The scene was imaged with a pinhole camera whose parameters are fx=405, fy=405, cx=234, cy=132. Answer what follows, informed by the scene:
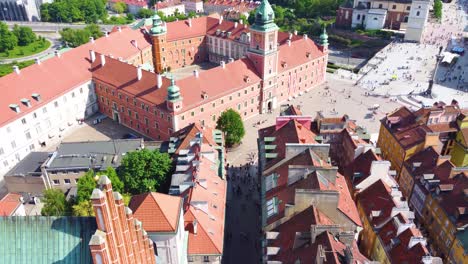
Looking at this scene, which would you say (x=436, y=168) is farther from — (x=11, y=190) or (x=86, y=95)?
(x=86, y=95)

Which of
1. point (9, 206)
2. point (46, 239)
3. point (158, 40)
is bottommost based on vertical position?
point (9, 206)

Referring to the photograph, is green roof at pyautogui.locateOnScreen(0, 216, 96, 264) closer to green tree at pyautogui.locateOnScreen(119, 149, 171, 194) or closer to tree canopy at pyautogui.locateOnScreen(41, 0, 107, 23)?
green tree at pyautogui.locateOnScreen(119, 149, 171, 194)

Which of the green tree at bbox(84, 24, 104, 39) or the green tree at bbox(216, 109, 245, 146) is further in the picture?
the green tree at bbox(84, 24, 104, 39)

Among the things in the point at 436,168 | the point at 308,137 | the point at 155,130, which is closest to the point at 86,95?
the point at 155,130

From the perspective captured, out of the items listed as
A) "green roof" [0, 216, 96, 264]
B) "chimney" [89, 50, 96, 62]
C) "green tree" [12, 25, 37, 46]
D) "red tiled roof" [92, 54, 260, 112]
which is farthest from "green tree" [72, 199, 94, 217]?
"green tree" [12, 25, 37, 46]

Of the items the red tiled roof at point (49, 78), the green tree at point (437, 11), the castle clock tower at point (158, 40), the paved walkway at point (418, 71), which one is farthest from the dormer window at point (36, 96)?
the green tree at point (437, 11)

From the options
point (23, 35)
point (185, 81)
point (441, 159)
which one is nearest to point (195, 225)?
point (441, 159)

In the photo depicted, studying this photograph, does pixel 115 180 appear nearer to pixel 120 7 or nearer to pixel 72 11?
pixel 72 11
